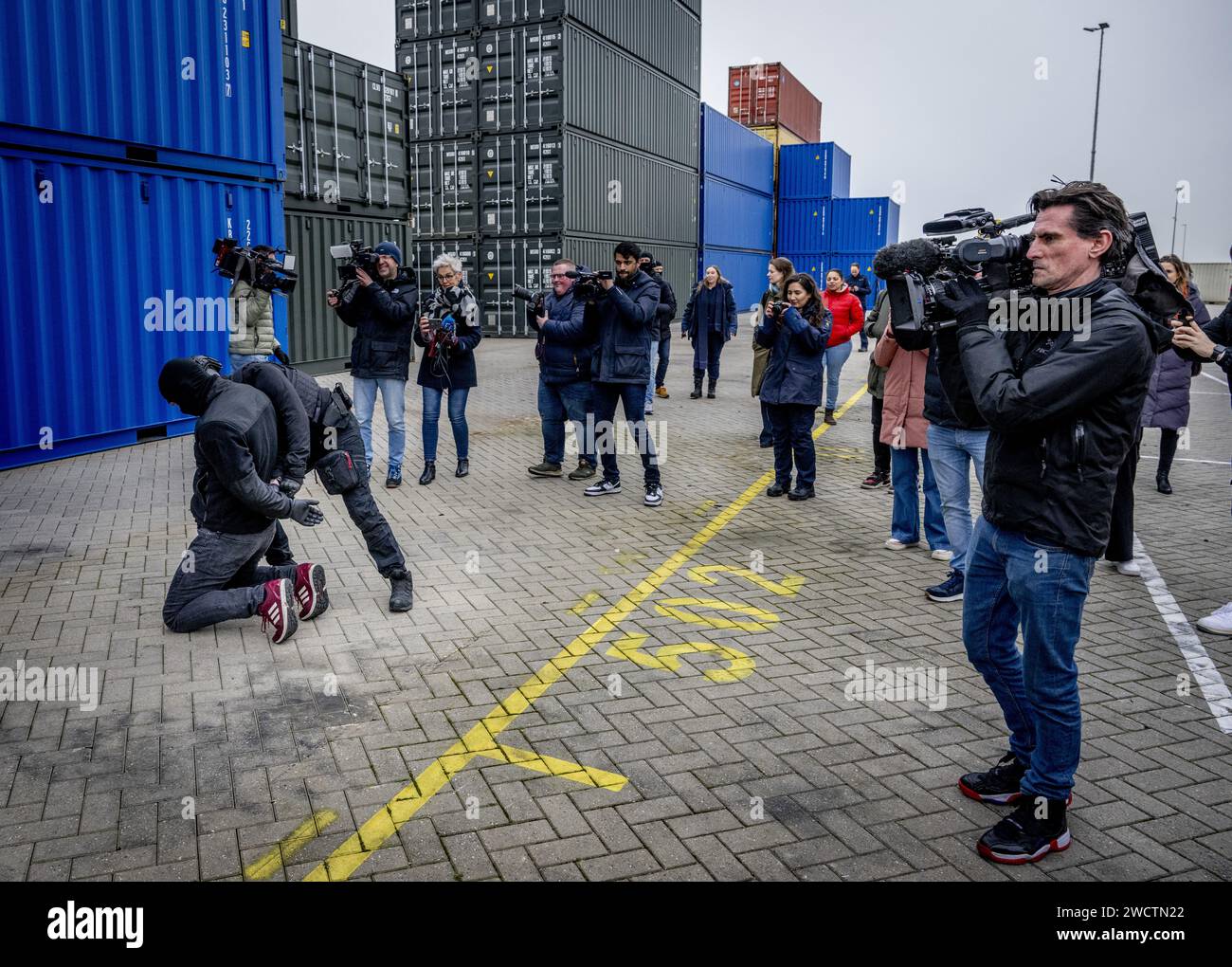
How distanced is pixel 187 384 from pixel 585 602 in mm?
2561

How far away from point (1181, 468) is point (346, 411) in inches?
366

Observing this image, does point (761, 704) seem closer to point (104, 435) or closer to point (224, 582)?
point (224, 582)

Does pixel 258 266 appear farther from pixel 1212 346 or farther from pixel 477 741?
pixel 1212 346

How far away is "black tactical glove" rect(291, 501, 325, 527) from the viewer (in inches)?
213

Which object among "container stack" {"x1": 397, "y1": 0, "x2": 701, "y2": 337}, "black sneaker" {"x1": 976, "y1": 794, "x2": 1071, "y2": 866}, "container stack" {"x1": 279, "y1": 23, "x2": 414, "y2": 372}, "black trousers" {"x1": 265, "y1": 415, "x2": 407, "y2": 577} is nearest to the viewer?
"black sneaker" {"x1": 976, "y1": 794, "x2": 1071, "y2": 866}

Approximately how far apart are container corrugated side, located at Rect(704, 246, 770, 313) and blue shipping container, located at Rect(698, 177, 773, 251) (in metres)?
0.28

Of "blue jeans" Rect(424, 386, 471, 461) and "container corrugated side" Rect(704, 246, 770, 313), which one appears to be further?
"container corrugated side" Rect(704, 246, 770, 313)

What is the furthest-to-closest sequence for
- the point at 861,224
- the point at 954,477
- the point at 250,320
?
1. the point at 861,224
2. the point at 250,320
3. the point at 954,477

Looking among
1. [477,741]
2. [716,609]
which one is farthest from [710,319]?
[477,741]

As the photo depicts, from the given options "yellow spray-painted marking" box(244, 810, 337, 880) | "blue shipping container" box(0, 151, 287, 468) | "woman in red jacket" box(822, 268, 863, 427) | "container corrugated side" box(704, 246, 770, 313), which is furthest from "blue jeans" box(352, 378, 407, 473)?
"container corrugated side" box(704, 246, 770, 313)

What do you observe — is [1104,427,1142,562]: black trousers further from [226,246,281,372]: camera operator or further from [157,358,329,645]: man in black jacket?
[226,246,281,372]: camera operator

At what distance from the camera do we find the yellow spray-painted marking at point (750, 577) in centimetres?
650

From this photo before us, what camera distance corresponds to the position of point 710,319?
1523 cm
